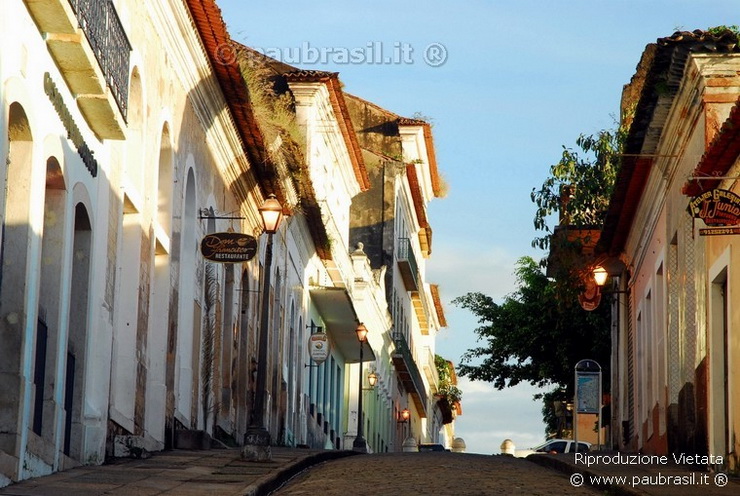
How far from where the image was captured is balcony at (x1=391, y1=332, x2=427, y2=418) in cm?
5156

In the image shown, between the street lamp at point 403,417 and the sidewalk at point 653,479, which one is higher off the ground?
the street lamp at point 403,417

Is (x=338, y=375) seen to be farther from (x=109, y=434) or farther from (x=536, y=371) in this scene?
(x=109, y=434)

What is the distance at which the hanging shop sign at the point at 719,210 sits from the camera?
47.2 feet

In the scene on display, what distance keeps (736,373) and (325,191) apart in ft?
66.5

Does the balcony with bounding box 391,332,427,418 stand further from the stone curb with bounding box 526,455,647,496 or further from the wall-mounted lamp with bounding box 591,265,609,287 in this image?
the stone curb with bounding box 526,455,647,496

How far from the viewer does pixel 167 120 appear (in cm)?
1838

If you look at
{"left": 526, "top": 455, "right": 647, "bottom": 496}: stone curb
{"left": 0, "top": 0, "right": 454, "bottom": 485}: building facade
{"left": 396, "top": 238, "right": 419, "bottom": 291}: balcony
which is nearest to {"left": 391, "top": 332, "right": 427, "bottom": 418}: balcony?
{"left": 396, "top": 238, "right": 419, "bottom": 291}: balcony

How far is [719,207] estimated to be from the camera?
14.5 m

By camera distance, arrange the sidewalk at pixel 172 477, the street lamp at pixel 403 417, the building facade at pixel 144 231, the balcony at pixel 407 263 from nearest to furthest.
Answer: the sidewalk at pixel 172 477
the building facade at pixel 144 231
the balcony at pixel 407 263
the street lamp at pixel 403 417

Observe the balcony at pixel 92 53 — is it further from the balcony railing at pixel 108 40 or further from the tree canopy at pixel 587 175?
the tree canopy at pixel 587 175

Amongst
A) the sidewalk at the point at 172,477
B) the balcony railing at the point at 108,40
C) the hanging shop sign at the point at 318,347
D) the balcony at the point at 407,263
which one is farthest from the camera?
the balcony at the point at 407,263

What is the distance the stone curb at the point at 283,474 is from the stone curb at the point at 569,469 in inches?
116

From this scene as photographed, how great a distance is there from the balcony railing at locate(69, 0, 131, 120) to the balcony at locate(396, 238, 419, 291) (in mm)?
34843

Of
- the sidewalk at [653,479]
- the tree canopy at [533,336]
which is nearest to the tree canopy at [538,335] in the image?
the tree canopy at [533,336]
